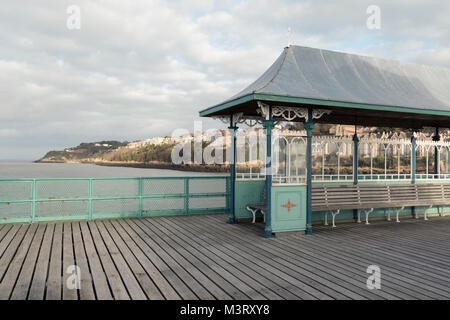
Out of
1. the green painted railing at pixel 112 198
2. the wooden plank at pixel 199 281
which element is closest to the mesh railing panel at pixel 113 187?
the green painted railing at pixel 112 198

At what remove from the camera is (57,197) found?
890cm

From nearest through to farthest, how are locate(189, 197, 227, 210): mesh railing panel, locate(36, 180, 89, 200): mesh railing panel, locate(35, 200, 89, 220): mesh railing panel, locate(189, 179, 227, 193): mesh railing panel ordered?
locate(36, 180, 89, 200): mesh railing panel, locate(35, 200, 89, 220): mesh railing panel, locate(189, 179, 227, 193): mesh railing panel, locate(189, 197, 227, 210): mesh railing panel

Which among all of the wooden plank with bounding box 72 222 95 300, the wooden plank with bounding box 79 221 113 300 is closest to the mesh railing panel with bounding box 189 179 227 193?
the wooden plank with bounding box 72 222 95 300

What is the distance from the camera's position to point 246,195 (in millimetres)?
9344

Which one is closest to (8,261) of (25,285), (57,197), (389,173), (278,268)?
(25,285)

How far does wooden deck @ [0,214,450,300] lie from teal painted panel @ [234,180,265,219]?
750 millimetres

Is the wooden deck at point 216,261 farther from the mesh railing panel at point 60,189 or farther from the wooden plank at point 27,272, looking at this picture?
the mesh railing panel at point 60,189

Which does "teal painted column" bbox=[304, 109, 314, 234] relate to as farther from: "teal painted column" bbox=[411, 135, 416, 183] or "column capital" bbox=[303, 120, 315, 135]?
"teal painted column" bbox=[411, 135, 416, 183]

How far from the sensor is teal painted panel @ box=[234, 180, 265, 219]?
9227mm

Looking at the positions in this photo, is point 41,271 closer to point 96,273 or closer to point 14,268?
point 14,268

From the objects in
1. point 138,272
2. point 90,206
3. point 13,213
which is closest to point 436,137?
point 138,272

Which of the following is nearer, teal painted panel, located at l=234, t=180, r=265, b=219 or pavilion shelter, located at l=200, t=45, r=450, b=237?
pavilion shelter, located at l=200, t=45, r=450, b=237

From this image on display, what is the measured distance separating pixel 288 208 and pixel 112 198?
469 cm
